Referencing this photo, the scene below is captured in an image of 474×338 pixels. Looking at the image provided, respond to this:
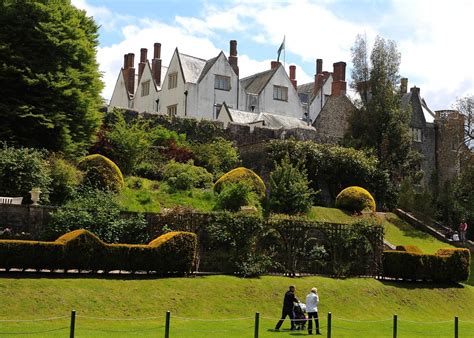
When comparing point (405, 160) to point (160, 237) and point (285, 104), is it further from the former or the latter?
point (160, 237)

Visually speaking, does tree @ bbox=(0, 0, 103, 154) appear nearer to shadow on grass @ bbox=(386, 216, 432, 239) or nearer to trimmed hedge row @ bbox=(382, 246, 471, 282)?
trimmed hedge row @ bbox=(382, 246, 471, 282)

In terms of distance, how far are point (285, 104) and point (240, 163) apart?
22.1 metres

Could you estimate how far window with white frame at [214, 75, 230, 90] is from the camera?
61.5 m

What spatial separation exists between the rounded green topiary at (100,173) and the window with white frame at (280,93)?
3211cm

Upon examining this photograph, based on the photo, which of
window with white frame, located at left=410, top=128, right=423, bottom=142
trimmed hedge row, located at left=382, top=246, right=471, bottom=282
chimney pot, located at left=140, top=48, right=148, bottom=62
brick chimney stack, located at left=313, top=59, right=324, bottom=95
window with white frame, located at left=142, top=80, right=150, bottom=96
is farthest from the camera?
brick chimney stack, located at left=313, top=59, right=324, bottom=95

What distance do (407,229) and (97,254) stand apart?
23325 mm

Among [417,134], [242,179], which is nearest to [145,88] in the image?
[417,134]

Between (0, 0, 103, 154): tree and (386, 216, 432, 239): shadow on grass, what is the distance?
17.9 metres

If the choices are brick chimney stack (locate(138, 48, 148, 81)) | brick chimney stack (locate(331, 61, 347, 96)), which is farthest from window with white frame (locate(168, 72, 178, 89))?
brick chimney stack (locate(331, 61, 347, 96))

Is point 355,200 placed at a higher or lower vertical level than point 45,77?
lower

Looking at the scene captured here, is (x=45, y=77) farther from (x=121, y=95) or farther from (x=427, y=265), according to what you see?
(x=121, y=95)

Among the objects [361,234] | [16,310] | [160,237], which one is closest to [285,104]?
[361,234]

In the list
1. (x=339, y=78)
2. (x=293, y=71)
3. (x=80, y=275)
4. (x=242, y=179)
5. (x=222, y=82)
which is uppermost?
(x=293, y=71)

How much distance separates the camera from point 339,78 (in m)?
62.8
